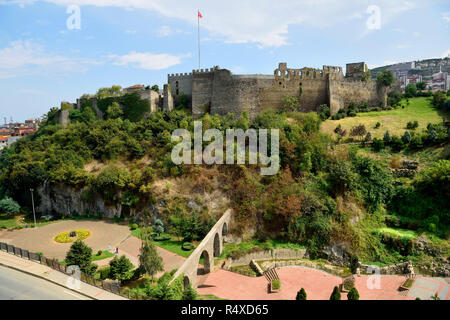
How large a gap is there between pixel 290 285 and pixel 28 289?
13.2 meters

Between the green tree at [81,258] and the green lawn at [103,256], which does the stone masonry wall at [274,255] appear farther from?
the green tree at [81,258]

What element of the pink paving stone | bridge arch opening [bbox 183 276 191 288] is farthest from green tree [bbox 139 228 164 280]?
the pink paving stone

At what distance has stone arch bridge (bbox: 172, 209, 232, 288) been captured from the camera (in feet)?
51.3

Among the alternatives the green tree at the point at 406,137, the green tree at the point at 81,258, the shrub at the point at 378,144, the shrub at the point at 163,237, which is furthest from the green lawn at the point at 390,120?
the green tree at the point at 81,258

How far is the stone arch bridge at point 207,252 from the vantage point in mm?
15625

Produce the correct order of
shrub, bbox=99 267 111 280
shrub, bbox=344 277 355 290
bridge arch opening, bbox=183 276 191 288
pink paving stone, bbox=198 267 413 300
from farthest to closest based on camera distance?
shrub, bbox=344 277 355 290 → shrub, bbox=99 267 111 280 → pink paving stone, bbox=198 267 413 300 → bridge arch opening, bbox=183 276 191 288

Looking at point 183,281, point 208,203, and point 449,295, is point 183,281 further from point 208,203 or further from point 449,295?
point 449,295

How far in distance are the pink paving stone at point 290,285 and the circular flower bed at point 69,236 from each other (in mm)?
10801

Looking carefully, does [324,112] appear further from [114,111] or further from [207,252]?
[114,111]

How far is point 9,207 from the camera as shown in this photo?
95.0 ft

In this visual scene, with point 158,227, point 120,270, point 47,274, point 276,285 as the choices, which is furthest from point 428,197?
point 47,274

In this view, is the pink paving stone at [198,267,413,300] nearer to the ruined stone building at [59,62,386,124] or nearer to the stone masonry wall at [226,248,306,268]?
the stone masonry wall at [226,248,306,268]

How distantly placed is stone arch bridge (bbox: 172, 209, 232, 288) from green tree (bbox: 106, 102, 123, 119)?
19916 millimetres
